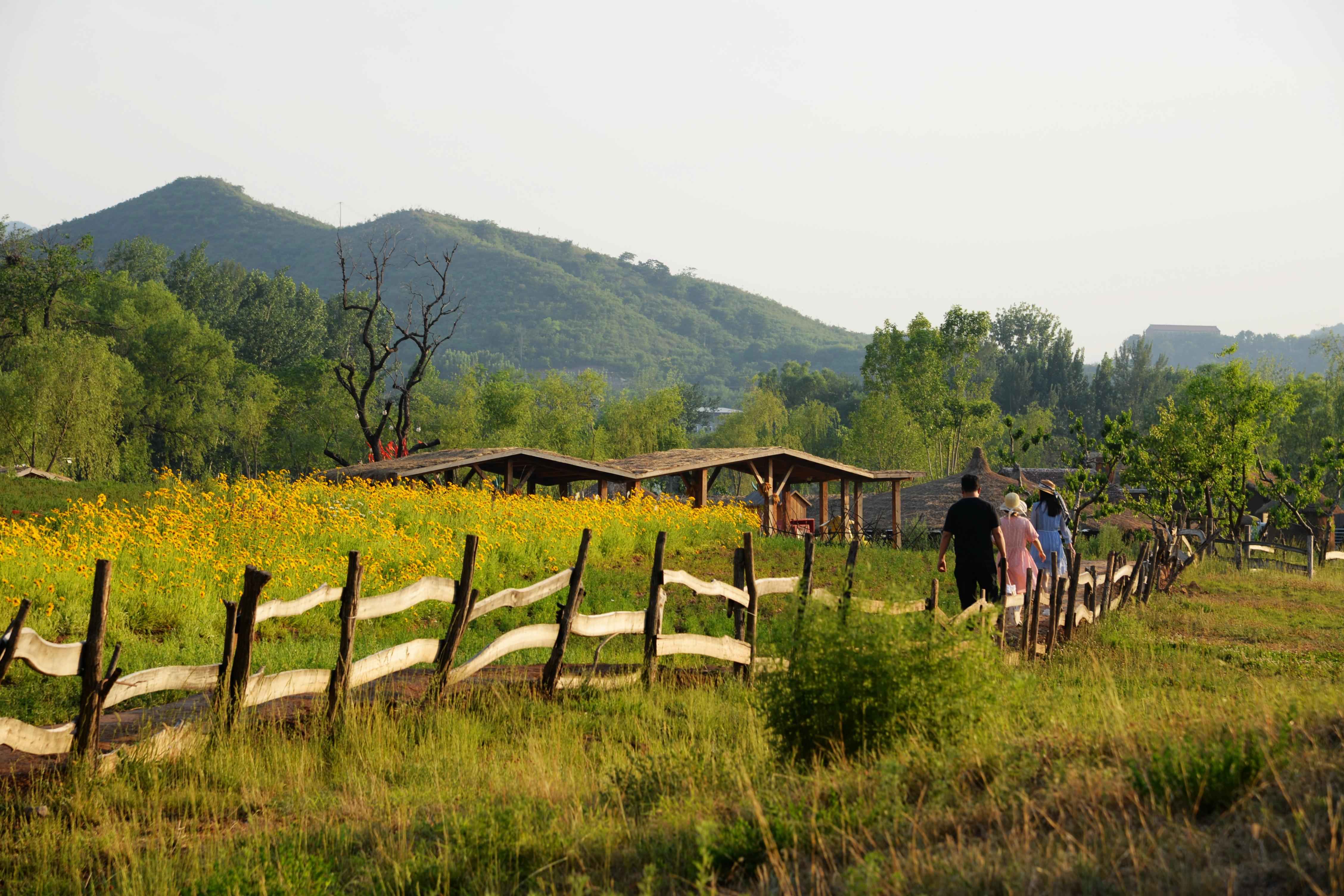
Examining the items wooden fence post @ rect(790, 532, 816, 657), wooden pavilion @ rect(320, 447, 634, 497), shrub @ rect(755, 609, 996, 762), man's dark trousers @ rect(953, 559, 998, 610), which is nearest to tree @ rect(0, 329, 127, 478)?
wooden pavilion @ rect(320, 447, 634, 497)

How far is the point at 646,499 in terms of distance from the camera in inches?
942

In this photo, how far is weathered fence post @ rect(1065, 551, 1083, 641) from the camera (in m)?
12.0

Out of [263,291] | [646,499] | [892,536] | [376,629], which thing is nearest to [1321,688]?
[376,629]

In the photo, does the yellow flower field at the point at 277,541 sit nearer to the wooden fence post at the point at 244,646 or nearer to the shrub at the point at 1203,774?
the wooden fence post at the point at 244,646

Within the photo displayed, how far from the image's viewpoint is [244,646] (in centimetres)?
632

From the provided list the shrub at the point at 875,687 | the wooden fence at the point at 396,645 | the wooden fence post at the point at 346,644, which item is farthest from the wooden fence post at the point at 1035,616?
the wooden fence post at the point at 346,644

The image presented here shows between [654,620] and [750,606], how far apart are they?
1198 millimetres

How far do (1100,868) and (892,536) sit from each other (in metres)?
30.9

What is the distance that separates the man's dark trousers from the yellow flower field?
7498mm

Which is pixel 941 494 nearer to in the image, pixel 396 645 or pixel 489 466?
pixel 489 466

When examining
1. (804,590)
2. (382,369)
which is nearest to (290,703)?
(804,590)

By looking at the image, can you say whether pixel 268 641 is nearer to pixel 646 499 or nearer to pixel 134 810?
pixel 134 810

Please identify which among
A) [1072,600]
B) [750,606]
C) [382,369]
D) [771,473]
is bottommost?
[1072,600]

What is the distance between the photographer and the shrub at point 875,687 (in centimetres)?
539
